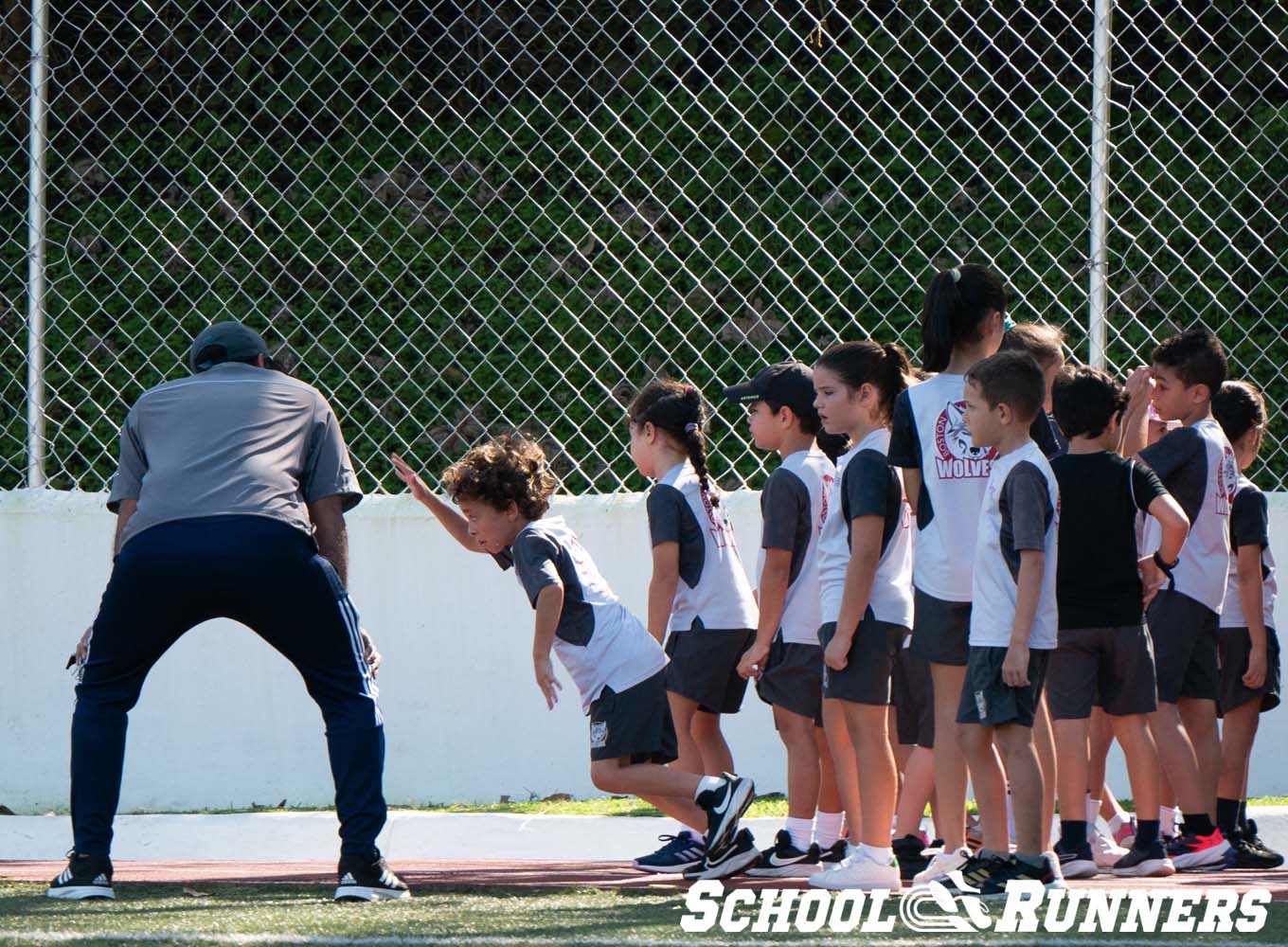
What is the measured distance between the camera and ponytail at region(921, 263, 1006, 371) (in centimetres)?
424

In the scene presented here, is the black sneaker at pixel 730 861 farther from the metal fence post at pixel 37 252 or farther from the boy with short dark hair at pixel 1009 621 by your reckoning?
the metal fence post at pixel 37 252

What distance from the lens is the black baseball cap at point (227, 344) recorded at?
4227 millimetres

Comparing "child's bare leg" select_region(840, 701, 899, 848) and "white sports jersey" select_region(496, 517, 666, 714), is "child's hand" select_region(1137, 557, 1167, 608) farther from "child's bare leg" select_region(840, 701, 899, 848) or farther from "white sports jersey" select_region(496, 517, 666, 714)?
"white sports jersey" select_region(496, 517, 666, 714)

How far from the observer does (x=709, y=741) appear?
→ 500 cm

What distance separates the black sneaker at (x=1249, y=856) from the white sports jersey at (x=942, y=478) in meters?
1.43

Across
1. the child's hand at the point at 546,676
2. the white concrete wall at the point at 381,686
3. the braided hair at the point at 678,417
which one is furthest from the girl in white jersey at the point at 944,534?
the white concrete wall at the point at 381,686

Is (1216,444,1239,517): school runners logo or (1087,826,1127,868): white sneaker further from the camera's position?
(1216,444,1239,517): school runners logo

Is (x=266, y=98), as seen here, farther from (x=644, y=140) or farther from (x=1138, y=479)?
(x=1138, y=479)

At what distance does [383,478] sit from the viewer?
21.9 ft

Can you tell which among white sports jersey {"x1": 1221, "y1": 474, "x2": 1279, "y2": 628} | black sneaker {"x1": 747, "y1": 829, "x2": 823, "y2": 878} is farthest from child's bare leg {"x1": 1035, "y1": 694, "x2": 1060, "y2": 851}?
white sports jersey {"x1": 1221, "y1": 474, "x2": 1279, "y2": 628}

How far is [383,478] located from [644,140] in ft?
5.68

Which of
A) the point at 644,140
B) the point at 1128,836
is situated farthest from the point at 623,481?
the point at 1128,836

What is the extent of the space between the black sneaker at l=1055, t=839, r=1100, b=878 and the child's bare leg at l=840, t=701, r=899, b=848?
22.8 inches

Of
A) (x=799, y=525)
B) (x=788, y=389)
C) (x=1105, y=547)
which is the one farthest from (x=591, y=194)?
(x=1105, y=547)
